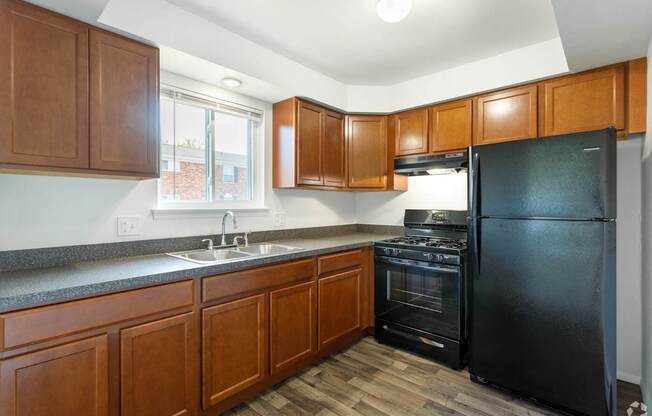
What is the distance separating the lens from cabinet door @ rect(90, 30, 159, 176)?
162 cm

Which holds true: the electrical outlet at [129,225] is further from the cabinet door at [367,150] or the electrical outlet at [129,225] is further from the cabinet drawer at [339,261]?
the cabinet door at [367,150]

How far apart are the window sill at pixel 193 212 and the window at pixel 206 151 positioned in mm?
82

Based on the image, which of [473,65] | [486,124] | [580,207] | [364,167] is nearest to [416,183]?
[364,167]

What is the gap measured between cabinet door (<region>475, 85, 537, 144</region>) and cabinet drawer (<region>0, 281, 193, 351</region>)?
2.51 m

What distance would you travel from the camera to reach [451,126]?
281 cm

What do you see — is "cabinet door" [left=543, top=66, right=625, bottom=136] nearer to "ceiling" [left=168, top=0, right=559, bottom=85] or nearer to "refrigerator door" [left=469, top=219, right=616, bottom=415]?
"ceiling" [left=168, top=0, right=559, bottom=85]

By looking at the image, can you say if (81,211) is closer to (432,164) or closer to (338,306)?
(338,306)

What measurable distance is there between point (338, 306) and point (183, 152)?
1738 millimetres

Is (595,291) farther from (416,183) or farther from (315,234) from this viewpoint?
(315,234)

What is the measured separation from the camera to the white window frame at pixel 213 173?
7.32 feet

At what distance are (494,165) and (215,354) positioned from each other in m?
2.11

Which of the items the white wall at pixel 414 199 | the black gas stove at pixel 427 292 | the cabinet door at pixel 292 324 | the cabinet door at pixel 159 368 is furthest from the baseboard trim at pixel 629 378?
the cabinet door at pixel 159 368

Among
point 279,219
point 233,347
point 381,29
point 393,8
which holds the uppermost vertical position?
point 381,29

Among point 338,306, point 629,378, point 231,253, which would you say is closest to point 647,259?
point 629,378
